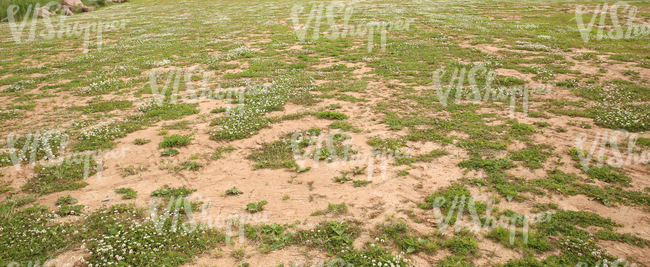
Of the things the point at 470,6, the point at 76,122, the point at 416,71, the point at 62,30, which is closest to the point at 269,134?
the point at 76,122

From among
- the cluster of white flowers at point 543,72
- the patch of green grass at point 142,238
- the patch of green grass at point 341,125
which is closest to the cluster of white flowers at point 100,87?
the patch of green grass at point 142,238

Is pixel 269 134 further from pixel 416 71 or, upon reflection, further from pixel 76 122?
pixel 416 71

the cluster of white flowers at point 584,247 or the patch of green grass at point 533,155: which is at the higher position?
the patch of green grass at point 533,155

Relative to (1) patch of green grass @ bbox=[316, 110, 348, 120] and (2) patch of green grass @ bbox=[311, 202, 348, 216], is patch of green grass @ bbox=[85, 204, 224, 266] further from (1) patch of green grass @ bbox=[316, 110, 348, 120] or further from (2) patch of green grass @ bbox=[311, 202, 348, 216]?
(1) patch of green grass @ bbox=[316, 110, 348, 120]

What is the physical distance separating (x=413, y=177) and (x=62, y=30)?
110ft

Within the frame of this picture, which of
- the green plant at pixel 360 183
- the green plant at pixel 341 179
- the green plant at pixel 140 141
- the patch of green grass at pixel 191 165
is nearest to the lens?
the green plant at pixel 360 183

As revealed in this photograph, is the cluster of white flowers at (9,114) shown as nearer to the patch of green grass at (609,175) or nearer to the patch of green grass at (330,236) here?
the patch of green grass at (330,236)

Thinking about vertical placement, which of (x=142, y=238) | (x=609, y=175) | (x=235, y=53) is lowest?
(x=142, y=238)

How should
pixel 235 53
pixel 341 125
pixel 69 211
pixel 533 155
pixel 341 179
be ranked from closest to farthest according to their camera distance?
1. pixel 69 211
2. pixel 341 179
3. pixel 533 155
4. pixel 341 125
5. pixel 235 53

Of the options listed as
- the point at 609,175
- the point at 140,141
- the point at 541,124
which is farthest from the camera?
the point at 541,124

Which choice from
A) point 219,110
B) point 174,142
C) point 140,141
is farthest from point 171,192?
point 219,110

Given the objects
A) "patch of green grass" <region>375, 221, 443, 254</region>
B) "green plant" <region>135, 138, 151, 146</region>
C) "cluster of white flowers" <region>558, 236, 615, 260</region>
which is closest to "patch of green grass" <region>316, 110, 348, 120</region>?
"patch of green grass" <region>375, 221, 443, 254</region>

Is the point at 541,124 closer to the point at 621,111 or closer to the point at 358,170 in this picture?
the point at 621,111

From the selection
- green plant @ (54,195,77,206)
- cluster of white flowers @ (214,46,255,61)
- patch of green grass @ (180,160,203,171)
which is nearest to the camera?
green plant @ (54,195,77,206)
